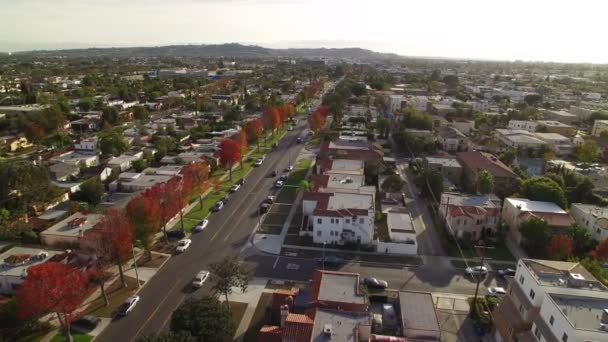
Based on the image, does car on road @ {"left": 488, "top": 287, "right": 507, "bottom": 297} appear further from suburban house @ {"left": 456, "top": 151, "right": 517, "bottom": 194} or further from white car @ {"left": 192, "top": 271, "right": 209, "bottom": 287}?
white car @ {"left": 192, "top": 271, "right": 209, "bottom": 287}

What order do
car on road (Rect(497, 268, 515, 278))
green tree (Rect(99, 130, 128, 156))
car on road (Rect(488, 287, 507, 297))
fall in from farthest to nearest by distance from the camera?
1. green tree (Rect(99, 130, 128, 156))
2. car on road (Rect(497, 268, 515, 278))
3. car on road (Rect(488, 287, 507, 297))

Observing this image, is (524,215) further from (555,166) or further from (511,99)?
(511,99)

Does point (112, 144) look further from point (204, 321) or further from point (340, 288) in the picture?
point (340, 288)

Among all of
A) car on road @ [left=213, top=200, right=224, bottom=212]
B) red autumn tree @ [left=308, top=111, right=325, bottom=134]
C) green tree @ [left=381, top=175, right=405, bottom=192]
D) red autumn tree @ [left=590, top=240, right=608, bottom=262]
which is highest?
red autumn tree @ [left=308, top=111, right=325, bottom=134]

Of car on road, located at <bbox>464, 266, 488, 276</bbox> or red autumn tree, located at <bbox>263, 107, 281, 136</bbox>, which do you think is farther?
red autumn tree, located at <bbox>263, 107, 281, 136</bbox>

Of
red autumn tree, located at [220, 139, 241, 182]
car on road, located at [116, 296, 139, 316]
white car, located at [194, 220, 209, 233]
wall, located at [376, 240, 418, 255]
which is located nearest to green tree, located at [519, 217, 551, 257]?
wall, located at [376, 240, 418, 255]

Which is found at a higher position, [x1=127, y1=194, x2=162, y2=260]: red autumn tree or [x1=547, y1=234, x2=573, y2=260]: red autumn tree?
[x1=127, y1=194, x2=162, y2=260]: red autumn tree

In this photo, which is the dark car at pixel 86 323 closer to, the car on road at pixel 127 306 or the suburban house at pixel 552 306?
the car on road at pixel 127 306
